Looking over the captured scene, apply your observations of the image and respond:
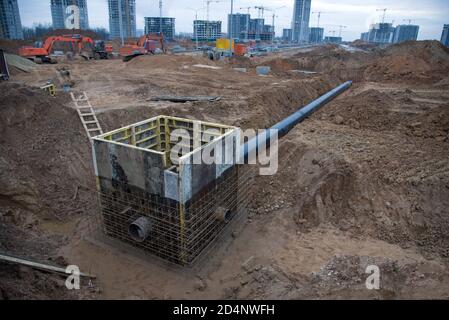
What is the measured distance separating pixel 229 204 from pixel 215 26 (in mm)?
81137

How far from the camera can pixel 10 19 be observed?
53219 mm

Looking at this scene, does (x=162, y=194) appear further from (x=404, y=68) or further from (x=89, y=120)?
(x=404, y=68)

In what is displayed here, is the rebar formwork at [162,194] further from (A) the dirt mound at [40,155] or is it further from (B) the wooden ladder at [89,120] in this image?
(B) the wooden ladder at [89,120]

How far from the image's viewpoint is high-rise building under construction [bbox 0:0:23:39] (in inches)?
1964

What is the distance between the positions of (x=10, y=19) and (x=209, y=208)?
64.1 m

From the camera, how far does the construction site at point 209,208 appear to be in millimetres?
5758

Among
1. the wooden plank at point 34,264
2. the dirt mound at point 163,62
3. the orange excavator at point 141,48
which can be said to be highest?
the orange excavator at point 141,48

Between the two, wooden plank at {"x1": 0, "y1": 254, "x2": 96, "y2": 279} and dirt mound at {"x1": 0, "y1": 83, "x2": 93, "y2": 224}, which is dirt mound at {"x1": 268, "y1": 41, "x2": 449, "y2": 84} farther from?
wooden plank at {"x1": 0, "y1": 254, "x2": 96, "y2": 279}

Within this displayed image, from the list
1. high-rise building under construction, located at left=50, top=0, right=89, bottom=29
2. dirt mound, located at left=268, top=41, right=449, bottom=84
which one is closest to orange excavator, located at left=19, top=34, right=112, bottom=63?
dirt mound, located at left=268, top=41, right=449, bottom=84

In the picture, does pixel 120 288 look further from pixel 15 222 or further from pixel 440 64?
pixel 440 64

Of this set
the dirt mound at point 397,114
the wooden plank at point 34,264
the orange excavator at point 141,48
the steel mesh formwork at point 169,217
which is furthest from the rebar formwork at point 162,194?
the orange excavator at point 141,48

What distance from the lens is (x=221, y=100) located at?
47.4 feet
